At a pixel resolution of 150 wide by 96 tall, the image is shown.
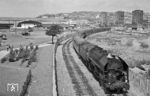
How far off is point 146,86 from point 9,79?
15683 mm

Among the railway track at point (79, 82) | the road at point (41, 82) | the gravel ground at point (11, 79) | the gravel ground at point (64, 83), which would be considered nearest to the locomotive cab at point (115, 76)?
the railway track at point (79, 82)

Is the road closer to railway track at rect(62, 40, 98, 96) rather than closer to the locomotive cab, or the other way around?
railway track at rect(62, 40, 98, 96)

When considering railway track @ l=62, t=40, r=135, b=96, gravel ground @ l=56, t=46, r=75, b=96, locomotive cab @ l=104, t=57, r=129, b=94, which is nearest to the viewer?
locomotive cab @ l=104, t=57, r=129, b=94

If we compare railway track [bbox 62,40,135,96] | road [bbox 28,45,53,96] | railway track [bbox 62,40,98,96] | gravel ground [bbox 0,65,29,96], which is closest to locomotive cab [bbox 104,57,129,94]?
railway track [bbox 62,40,135,96]

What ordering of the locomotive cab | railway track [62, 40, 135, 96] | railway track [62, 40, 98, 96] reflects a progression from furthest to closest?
1. railway track [62, 40, 98, 96]
2. railway track [62, 40, 135, 96]
3. the locomotive cab

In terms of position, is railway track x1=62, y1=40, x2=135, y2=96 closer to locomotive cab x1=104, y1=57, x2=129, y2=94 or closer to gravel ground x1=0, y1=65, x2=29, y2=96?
locomotive cab x1=104, y1=57, x2=129, y2=94

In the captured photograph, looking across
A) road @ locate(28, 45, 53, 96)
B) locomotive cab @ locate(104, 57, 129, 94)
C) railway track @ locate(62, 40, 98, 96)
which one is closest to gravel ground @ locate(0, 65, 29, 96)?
road @ locate(28, 45, 53, 96)

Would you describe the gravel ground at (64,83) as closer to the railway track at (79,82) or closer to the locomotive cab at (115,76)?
the railway track at (79,82)

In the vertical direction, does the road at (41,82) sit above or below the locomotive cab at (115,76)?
below

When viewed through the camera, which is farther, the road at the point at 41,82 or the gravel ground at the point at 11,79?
the road at the point at 41,82

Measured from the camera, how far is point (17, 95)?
75.5ft

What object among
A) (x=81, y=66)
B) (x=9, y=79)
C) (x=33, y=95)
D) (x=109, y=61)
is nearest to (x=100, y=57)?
(x=109, y=61)

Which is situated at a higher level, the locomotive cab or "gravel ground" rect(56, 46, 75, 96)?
the locomotive cab

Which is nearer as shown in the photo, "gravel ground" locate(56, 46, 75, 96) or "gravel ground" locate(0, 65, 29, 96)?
"gravel ground" locate(0, 65, 29, 96)
